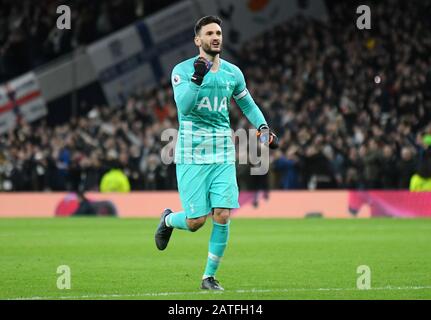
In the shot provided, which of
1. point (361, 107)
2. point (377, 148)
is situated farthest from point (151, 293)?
point (361, 107)

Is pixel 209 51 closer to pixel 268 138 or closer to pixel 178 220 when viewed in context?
pixel 268 138

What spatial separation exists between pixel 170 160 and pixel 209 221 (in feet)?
11.0

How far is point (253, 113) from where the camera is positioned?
10.5 metres

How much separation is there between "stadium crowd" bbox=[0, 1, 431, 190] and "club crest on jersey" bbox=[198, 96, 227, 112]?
1449cm

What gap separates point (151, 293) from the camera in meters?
9.77

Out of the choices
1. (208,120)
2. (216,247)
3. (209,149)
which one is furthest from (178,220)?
(208,120)

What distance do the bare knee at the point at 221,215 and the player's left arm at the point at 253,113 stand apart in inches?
31.7

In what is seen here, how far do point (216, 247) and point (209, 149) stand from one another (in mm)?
985

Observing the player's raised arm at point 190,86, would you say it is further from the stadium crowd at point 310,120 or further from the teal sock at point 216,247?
the stadium crowd at point 310,120

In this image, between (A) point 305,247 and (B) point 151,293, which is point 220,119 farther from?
(A) point 305,247

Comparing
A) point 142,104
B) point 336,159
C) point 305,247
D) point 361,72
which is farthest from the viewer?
point 142,104

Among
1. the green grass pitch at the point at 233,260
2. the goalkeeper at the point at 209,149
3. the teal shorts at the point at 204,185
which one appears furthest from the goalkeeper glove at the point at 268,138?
the green grass pitch at the point at 233,260

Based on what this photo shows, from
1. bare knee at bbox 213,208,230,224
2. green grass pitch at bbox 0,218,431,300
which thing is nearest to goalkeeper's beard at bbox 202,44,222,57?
bare knee at bbox 213,208,230,224

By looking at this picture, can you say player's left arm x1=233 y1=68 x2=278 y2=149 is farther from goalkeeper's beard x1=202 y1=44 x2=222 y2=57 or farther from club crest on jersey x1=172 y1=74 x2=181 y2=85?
club crest on jersey x1=172 y1=74 x2=181 y2=85
